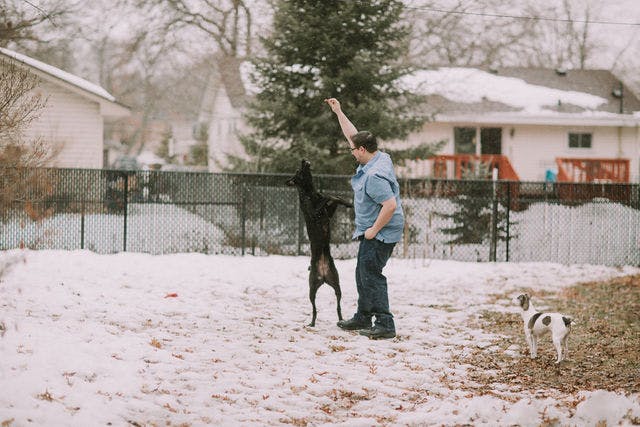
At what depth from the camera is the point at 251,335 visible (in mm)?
7711

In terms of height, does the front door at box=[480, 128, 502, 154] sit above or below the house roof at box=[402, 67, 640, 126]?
below

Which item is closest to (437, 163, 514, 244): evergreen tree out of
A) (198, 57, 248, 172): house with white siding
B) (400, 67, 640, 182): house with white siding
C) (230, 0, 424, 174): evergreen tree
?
(230, 0, 424, 174): evergreen tree

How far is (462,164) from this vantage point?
2638 cm

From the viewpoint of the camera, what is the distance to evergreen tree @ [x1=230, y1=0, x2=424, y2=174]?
1546 cm

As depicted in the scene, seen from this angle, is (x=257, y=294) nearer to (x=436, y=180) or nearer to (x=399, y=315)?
(x=399, y=315)

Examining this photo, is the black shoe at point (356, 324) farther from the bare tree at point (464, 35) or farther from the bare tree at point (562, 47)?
the bare tree at point (562, 47)

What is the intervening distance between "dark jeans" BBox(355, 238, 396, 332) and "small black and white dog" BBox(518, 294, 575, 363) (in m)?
1.33

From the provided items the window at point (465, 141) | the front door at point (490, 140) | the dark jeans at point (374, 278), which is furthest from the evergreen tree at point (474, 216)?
the front door at point (490, 140)

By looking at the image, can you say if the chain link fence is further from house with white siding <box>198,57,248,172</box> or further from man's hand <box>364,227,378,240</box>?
house with white siding <box>198,57,248,172</box>

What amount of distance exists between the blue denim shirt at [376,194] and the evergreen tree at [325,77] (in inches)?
303

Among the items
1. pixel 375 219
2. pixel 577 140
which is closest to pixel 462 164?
pixel 577 140

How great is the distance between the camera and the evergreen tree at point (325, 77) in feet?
50.7

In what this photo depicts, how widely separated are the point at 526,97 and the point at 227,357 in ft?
82.7

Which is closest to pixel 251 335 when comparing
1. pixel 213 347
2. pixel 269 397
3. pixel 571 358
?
pixel 213 347
